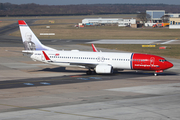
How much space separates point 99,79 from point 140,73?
35.0 feet

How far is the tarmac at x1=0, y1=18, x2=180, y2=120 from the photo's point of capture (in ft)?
83.7

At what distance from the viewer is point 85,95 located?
110 ft

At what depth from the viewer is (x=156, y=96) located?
33.3 meters

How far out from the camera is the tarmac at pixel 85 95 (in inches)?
1005

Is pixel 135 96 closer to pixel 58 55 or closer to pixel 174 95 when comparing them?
pixel 174 95

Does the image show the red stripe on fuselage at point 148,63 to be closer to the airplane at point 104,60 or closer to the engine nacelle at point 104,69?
the airplane at point 104,60

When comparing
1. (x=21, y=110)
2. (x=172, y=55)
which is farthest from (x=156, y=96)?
(x=172, y=55)

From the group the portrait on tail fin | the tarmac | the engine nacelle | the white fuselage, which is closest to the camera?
the tarmac

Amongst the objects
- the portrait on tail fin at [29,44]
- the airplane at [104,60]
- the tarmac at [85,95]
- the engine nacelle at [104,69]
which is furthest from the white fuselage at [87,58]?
the portrait on tail fin at [29,44]

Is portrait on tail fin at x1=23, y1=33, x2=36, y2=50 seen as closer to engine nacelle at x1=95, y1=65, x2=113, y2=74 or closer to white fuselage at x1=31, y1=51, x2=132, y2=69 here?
white fuselage at x1=31, y1=51, x2=132, y2=69

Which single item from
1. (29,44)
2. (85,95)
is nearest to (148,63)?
(85,95)

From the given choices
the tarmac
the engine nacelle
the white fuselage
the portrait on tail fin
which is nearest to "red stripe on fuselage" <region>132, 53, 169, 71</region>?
the white fuselage

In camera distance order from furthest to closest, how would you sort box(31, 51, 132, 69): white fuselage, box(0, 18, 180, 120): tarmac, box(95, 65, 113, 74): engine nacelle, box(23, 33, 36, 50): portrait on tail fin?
box(23, 33, 36, 50): portrait on tail fin → box(31, 51, 132, 69): white fuselage → box(95, 65, 113, 74): engine nacelle → box(0, 18, 180, 120): tarmac

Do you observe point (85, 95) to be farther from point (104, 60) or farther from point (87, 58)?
point (87, 58)
